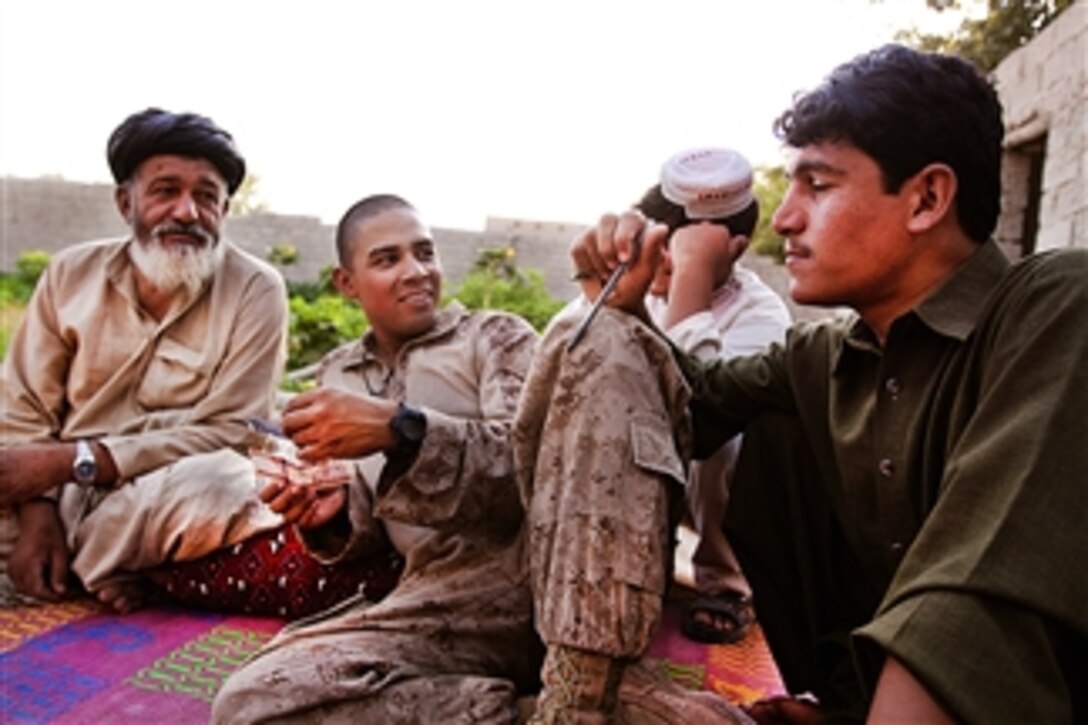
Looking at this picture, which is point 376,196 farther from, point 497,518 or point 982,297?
point 982,297

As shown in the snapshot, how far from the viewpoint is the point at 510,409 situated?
2375 mm

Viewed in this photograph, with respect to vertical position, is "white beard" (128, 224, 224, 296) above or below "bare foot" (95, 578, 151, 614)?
above

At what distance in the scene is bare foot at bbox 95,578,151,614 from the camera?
3.06 metres

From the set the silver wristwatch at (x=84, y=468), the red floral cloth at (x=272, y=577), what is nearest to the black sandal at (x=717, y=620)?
the red floral cloth at (x=272, y=577)

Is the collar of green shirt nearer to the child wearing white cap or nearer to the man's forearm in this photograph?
the child wearing white cap

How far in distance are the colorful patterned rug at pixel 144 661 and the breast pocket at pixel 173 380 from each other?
748 millimetres

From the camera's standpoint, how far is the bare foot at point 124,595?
10.1 ft

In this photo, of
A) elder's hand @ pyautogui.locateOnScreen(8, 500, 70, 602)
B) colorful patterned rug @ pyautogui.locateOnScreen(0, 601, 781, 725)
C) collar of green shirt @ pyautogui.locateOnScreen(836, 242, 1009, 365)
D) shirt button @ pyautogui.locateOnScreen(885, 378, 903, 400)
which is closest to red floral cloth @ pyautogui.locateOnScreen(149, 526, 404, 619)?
colorful patterned rug @ pyautogui.locateOnScreen(0, 601, 781, 725)

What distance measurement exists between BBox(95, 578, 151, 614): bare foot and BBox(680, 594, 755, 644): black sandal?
1.80m

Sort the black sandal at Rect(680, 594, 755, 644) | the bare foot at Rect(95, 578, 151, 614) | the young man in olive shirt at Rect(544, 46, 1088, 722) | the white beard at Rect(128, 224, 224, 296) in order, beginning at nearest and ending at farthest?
the young man in olive shirt at Rect(544, 46, 1088, 722)
the black sandal at Rect(680, 594, 755, 644)
the bare foot at Rect(95, 578, 151, 614)
the white beard at Rect(128, 224, 224, 296)

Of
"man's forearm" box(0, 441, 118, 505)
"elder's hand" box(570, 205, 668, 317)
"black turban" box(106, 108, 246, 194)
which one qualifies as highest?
"black turban" box(106, 108, 246, 194)

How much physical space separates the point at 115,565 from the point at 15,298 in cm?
1506

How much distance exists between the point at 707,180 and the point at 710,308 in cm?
43

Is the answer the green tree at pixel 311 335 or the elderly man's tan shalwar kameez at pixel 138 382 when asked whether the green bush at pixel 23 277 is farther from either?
the elderly man's tan shalwar kameez at pixel 138 382
